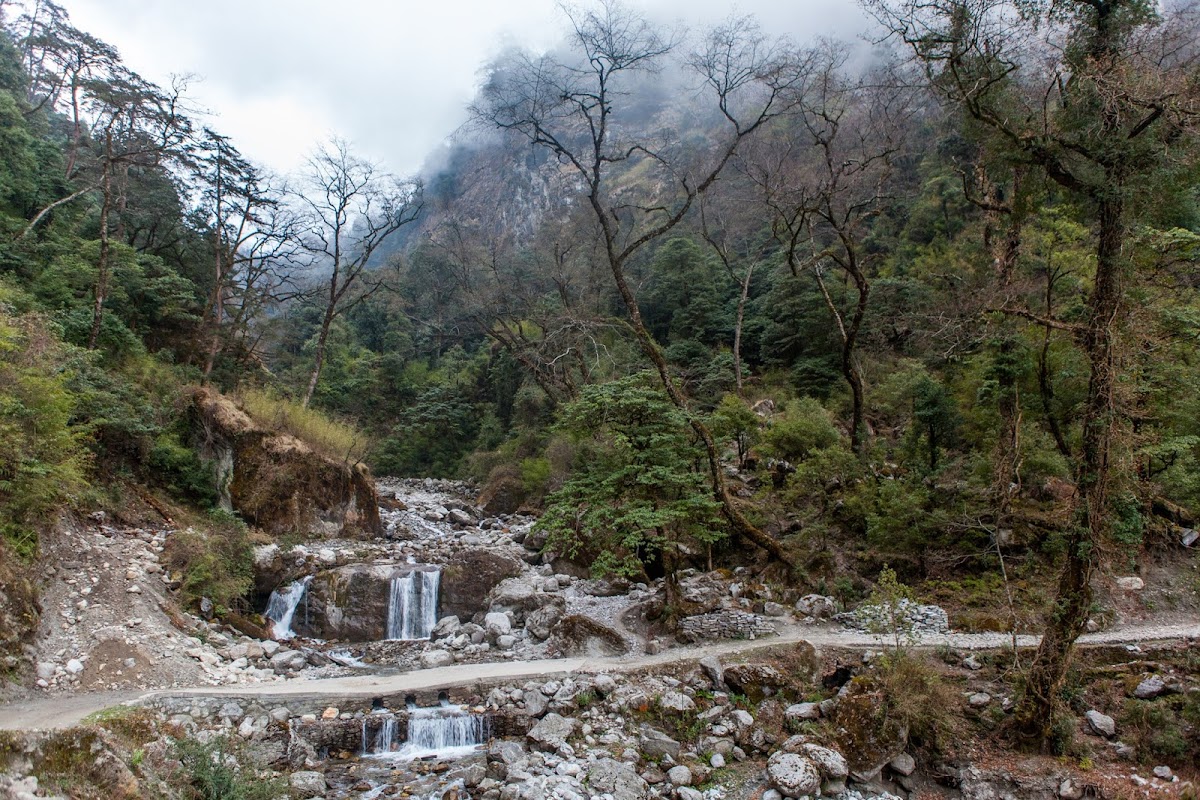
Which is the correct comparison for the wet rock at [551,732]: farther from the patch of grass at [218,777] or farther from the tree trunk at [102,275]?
the tree trunk at [102,275]

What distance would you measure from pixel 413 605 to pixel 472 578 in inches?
49.8

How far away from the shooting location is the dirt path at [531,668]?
7086 millimetres

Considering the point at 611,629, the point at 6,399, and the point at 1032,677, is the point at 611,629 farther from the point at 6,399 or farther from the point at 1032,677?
the point at 6,399

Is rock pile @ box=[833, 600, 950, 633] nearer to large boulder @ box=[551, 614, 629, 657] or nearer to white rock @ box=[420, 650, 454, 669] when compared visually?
large boulder @ box=[551, 614, 629, 657]

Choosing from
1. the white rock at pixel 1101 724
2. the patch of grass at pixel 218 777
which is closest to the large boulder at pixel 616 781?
the patch of grass at pixel 218 777

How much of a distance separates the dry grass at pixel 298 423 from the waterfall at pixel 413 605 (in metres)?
5.02

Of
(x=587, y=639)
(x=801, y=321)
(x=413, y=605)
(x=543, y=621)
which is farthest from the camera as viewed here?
(x=801, y=321)

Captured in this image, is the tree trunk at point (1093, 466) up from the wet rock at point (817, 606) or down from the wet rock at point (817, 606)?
up

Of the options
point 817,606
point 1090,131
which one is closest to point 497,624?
point 817,606

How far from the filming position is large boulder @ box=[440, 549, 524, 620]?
479 inches

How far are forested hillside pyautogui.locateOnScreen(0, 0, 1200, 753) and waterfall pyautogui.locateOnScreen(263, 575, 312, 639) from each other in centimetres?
352

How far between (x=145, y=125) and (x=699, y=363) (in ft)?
62.2

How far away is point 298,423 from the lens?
606 inches

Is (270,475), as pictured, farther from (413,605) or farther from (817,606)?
(817,606)
